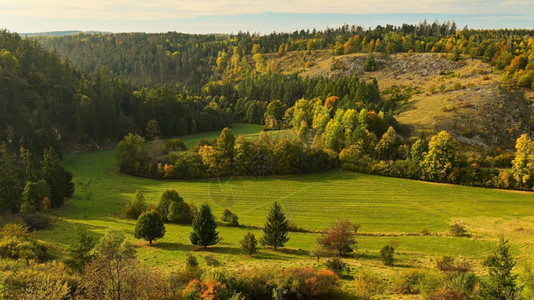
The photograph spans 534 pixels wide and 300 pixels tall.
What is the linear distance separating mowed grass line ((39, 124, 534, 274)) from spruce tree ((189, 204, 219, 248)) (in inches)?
53.5

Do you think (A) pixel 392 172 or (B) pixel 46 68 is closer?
(A) pixel 392 172

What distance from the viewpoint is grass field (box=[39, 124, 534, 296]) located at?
44406mm

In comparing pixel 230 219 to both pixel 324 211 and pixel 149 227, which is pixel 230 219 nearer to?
pixel 149 227

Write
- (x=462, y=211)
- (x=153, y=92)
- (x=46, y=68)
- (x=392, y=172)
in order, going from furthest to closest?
(x=153, y=92)
(x=46, y=68)
(x=392, y=172)
(x=462, y=211)

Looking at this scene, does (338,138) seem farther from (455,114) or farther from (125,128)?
(125,128)

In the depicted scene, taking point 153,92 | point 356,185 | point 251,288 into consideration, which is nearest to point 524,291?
point 251,288

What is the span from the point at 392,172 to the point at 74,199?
65670 millimetres

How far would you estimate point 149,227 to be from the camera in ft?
150

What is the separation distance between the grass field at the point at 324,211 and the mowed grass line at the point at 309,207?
5.3 inches

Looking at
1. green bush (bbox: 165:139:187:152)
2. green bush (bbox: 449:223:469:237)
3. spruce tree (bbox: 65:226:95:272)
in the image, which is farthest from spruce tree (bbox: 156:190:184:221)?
green bush (bbox: 449:223:469:237)

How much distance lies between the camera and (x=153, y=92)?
123 metres

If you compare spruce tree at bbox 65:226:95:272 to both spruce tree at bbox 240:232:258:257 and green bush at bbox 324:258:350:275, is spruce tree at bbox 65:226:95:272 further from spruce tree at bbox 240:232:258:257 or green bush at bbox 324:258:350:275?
green bush at bbox 324:258:350:275

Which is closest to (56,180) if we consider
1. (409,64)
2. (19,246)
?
(19,246)

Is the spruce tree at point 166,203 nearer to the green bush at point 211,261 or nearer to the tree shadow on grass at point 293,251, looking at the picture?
the green bush at point 211,261
